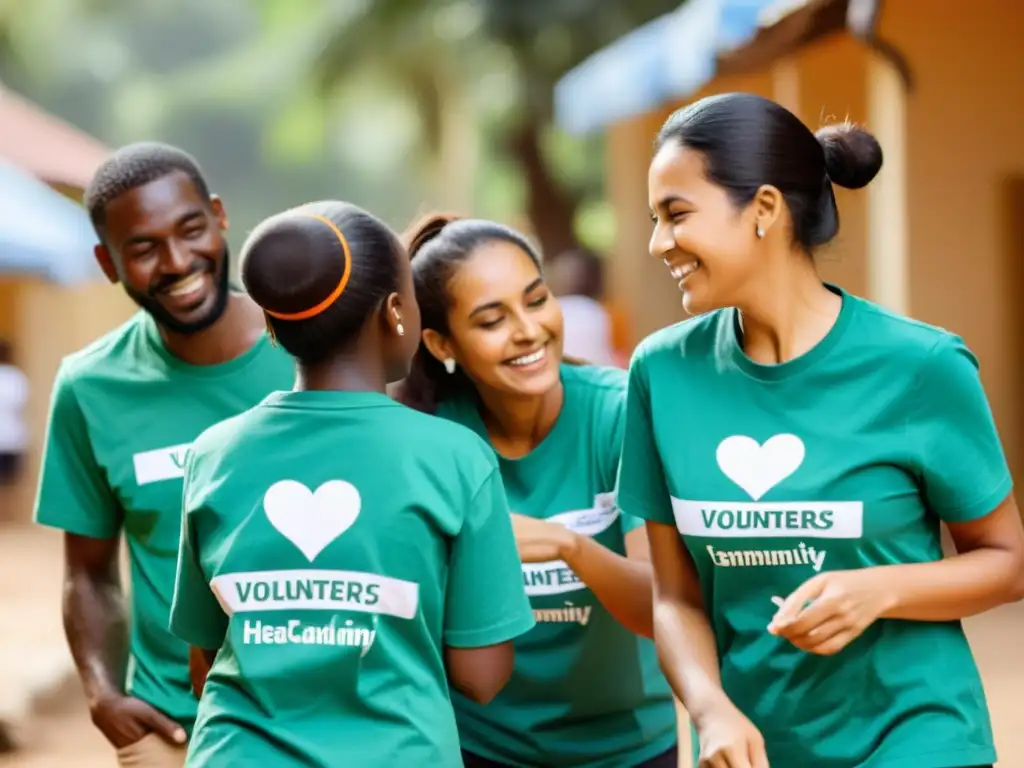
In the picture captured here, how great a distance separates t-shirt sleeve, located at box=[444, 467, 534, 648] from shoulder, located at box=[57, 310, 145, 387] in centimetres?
155

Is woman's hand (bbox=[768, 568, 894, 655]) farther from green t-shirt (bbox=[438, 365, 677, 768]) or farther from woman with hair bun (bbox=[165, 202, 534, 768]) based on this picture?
green t-shirt (bbox=[438, 365, 677, 768])

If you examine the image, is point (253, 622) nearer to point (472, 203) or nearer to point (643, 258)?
point (643, 258)

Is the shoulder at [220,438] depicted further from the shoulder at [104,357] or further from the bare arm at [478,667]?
the shoulder at [104,357]

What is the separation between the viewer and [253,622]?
8.90 feet

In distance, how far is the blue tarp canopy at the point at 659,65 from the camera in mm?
9984

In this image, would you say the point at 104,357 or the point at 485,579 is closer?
the point at 485,579

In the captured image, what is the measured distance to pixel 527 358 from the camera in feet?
12.1

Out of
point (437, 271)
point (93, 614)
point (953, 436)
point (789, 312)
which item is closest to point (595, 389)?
point (437, 271)

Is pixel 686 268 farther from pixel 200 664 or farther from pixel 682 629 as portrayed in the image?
pixel 200 664

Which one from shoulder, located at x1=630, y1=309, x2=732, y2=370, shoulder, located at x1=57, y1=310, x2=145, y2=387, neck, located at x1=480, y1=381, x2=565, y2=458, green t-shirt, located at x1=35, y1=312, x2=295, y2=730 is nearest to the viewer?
shoulder, located at x1=630, y1=309, x2=732, y2=370

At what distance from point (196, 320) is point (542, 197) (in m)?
20.3

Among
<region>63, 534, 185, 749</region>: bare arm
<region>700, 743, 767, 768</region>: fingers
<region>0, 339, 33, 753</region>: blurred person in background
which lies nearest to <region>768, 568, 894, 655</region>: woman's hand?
<region>700, 743, 767, 768</region>: fingers

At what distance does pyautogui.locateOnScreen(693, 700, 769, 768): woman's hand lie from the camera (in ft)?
9.14

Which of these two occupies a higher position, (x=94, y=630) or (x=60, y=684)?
(x=60, y=684)
